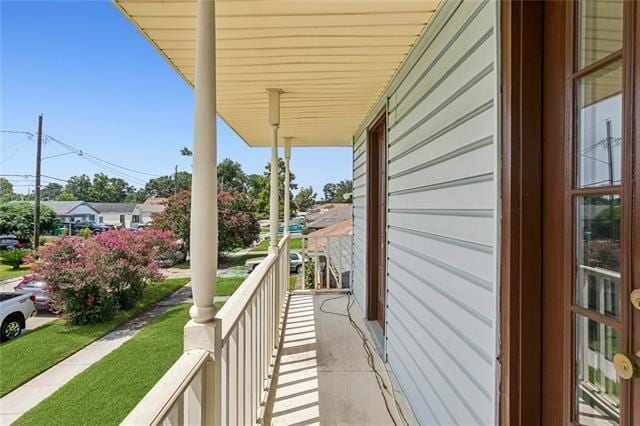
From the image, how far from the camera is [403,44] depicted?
6.86 ft

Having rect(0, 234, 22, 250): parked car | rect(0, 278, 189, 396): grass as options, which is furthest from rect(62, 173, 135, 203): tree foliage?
rect(0, 278, 189, 396): grass

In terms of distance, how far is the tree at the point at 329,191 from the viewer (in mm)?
50656

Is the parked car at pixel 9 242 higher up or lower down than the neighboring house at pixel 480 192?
lower down

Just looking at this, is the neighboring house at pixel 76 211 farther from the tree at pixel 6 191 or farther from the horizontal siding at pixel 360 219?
the horizontal siding at pixel 360 219

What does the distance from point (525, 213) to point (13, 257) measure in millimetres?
14928

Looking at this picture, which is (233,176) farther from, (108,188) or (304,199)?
(108,188)

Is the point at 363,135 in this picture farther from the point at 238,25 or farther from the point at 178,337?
the point at 178,337

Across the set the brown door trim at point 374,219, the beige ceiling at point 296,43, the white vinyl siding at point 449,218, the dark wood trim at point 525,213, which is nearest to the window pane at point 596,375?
the dark wood trim at point 525,213

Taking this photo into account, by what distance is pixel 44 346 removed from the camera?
23.2ft

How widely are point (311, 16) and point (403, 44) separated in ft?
2.25

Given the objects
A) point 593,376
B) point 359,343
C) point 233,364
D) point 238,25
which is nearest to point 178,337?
point 359,343

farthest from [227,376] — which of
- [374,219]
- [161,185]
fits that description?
[161,185]

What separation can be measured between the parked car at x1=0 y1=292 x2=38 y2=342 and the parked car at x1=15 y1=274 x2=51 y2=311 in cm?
41

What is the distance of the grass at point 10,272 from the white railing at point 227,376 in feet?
36.8
